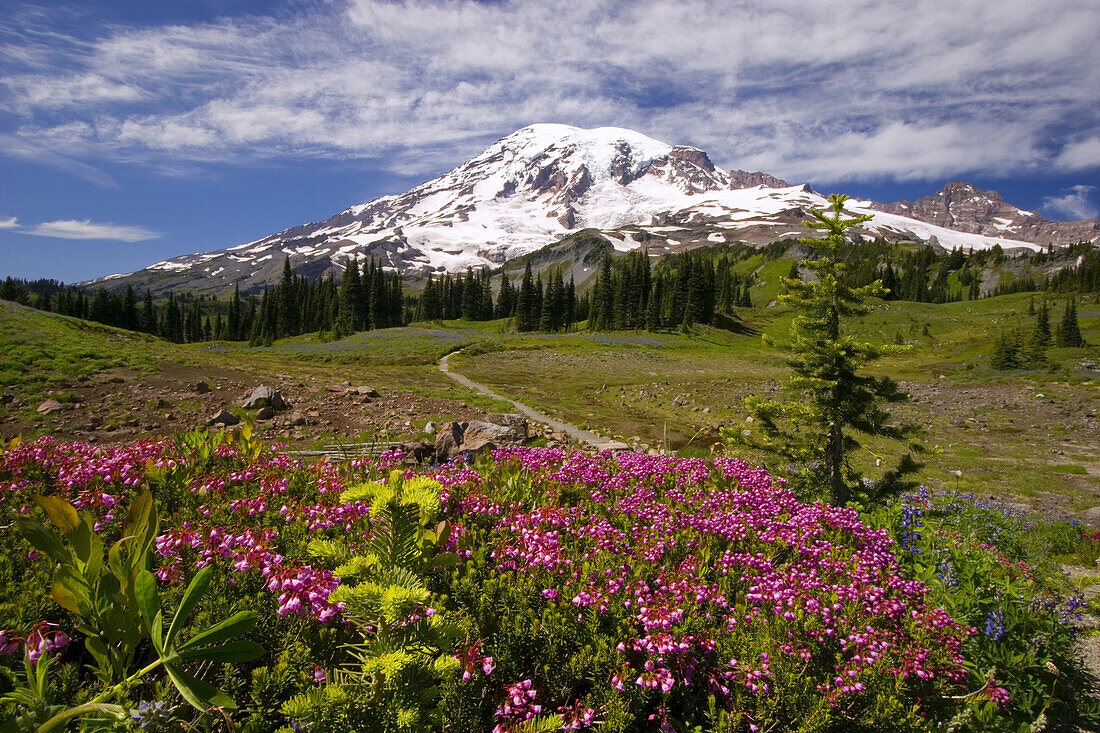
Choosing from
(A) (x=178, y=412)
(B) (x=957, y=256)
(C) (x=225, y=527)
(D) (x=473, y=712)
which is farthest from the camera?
(B) (x=957, y=256)

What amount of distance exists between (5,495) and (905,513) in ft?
27.8

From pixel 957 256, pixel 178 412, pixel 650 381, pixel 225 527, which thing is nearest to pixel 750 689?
pixel 225 527

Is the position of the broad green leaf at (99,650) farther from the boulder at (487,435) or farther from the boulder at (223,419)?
the boulder at (223,419)

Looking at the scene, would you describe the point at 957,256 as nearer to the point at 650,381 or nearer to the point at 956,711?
the point at 650,381

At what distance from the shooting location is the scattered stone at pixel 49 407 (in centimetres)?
1334

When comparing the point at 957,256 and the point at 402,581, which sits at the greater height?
the point at 957,256

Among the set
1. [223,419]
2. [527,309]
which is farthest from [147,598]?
[527,309]

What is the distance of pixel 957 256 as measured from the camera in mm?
165375

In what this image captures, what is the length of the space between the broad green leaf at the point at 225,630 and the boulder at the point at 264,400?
15.5 m

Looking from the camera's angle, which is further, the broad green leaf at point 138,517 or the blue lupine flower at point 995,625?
the blue lupine flower at point 995,625

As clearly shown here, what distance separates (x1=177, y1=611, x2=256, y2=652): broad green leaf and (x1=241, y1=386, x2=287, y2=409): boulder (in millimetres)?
15472

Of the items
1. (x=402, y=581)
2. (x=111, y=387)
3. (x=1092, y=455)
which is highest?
(x=402, y=581)

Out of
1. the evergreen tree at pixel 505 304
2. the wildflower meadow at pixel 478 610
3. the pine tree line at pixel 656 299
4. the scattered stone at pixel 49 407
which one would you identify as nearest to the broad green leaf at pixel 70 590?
the wildflower meadow at pixel 478 610

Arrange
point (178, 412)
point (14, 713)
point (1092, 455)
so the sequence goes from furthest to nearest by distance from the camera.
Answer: point (1092, 455) < point (178, 412) < point (14, 713)
